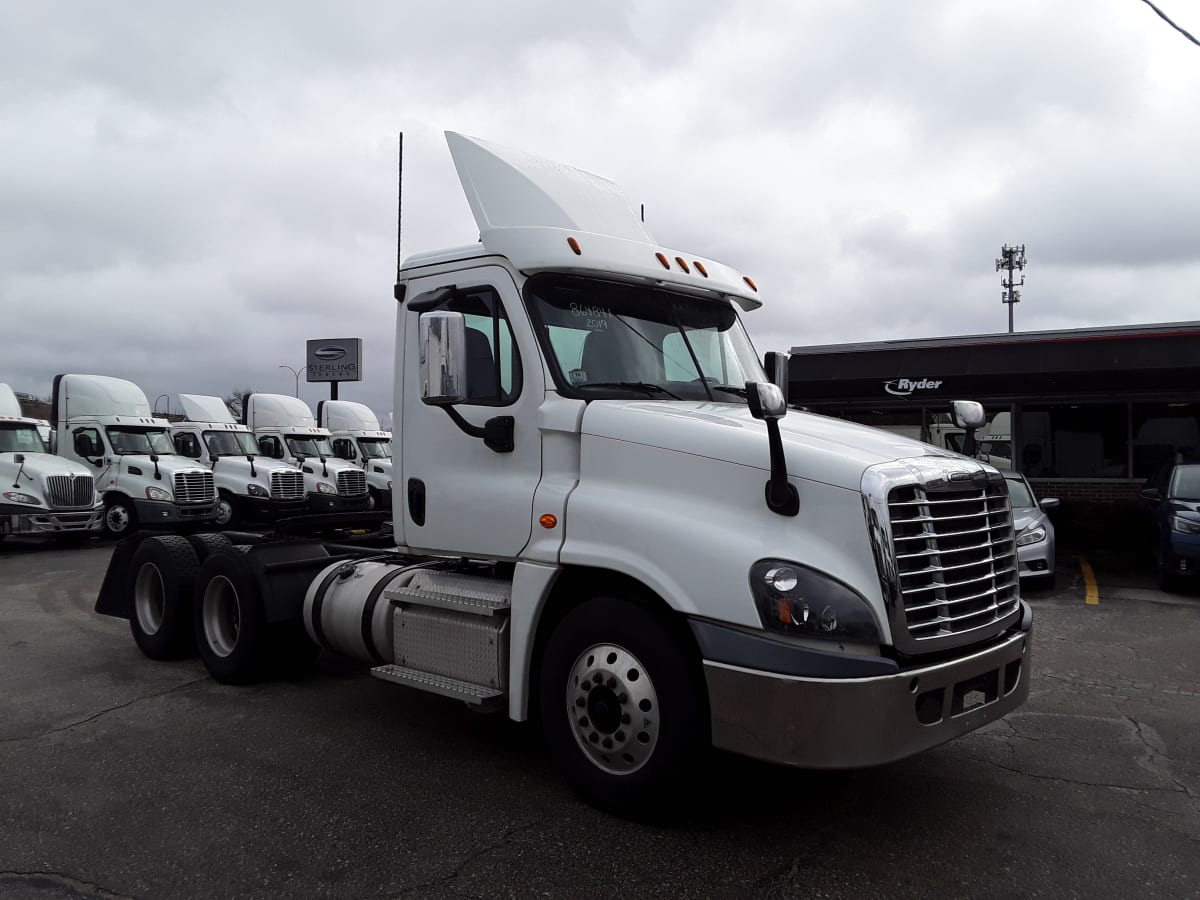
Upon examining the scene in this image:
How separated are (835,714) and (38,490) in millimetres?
16748

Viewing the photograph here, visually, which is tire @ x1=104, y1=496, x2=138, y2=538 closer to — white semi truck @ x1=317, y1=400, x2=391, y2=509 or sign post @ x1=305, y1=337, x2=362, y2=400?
white semi truck @ x1=317, y1=400, x2=391, y2=509

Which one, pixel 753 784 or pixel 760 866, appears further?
pixel 753 784

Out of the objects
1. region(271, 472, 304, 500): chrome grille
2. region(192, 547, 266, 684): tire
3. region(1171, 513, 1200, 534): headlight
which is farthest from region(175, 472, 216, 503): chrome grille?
region(1171, 513, 1200, 534): headlight

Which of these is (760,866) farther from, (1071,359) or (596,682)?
(1071,359)

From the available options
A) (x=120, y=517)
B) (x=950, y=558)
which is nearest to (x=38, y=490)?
(x=120, y=517)

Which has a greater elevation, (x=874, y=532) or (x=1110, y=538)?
(x=874, y=532)

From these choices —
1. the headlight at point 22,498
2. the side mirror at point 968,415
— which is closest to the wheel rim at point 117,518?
the headlight at point 22,498

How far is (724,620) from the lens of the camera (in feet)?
11.6

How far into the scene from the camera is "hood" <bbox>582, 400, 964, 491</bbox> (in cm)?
366

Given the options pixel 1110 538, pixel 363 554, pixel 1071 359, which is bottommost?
pixel 1110 538

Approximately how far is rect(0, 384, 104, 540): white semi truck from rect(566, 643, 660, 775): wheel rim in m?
15.3

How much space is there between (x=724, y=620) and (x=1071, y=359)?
45.4ft

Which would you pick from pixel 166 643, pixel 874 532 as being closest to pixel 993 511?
pixel 874 532

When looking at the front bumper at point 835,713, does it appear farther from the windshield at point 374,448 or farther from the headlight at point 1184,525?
the windshield at point 374,448
